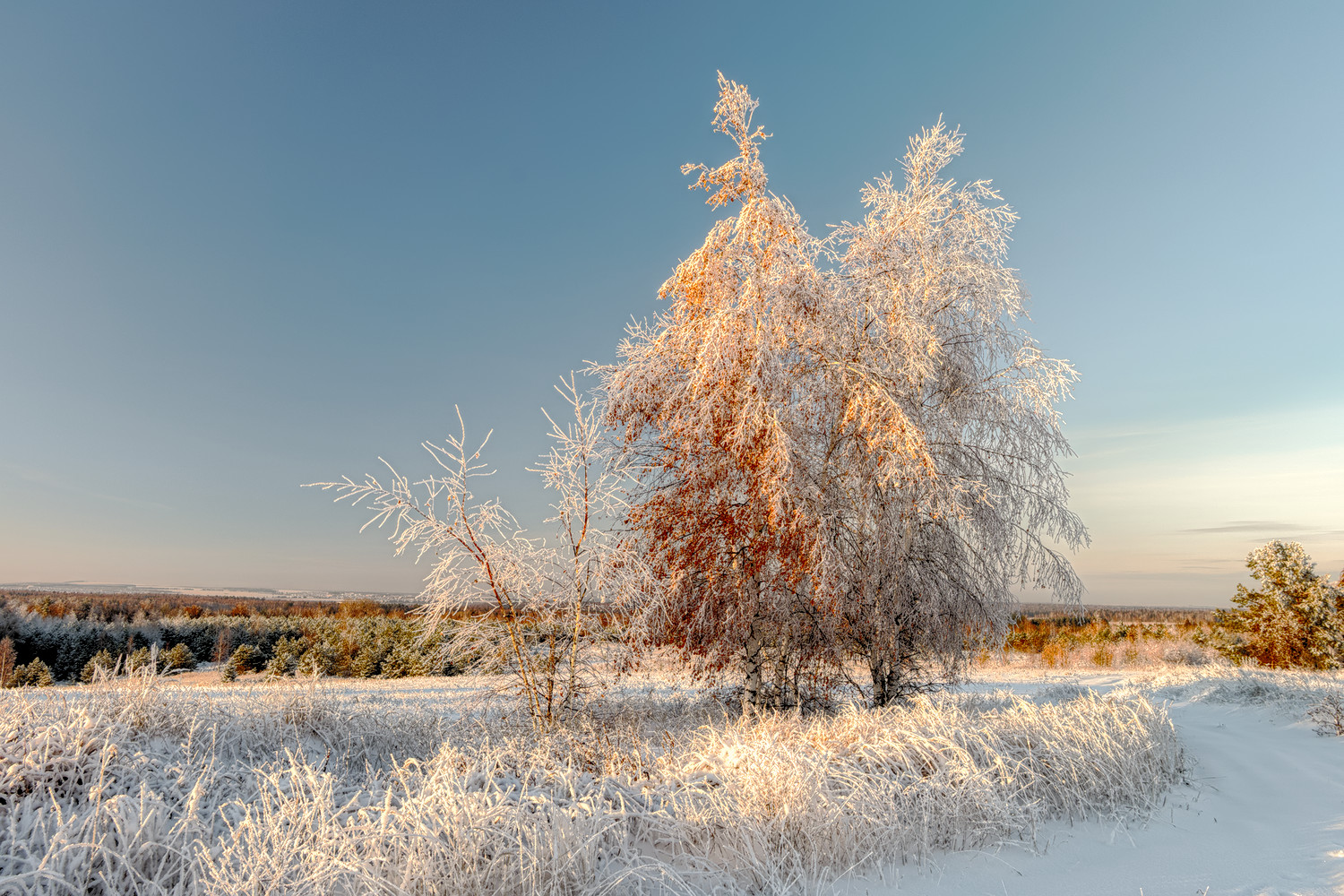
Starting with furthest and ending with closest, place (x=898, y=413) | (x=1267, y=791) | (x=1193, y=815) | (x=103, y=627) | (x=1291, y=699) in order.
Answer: (x=103, y=627) → (x=1291, y=699) → (x=898, y=413) → (x=1267, y=791) → (x=1193, y=815)

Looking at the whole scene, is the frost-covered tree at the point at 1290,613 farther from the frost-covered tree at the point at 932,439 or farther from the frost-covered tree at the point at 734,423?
the frost-covered tree at the point at 734,423

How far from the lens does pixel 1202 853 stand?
12.8ft

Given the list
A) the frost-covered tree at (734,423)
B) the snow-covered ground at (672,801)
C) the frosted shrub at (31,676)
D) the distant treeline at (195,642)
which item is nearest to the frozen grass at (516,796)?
the snow-covered ground at (672,801)

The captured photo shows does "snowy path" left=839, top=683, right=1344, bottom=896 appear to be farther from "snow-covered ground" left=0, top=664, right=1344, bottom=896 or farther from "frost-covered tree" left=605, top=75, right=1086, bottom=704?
"frost-covered tree" left=605, top=75, right=1086, bottom=704

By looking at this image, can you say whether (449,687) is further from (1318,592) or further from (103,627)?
(1318,592)

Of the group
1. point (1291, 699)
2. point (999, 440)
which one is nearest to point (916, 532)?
point (999, 440)

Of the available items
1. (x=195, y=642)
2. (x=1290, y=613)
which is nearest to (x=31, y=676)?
(x=195, y=642)

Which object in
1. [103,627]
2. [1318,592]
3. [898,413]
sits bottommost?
[103,627]

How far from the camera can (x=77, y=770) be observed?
4312mm

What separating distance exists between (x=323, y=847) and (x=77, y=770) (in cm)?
248

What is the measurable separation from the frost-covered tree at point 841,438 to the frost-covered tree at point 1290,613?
12.0 m

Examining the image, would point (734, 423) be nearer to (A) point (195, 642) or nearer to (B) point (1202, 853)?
(B) point (1202, 853)

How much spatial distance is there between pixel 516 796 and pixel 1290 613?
19850 mm

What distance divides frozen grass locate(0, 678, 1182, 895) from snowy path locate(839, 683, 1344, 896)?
203mm
